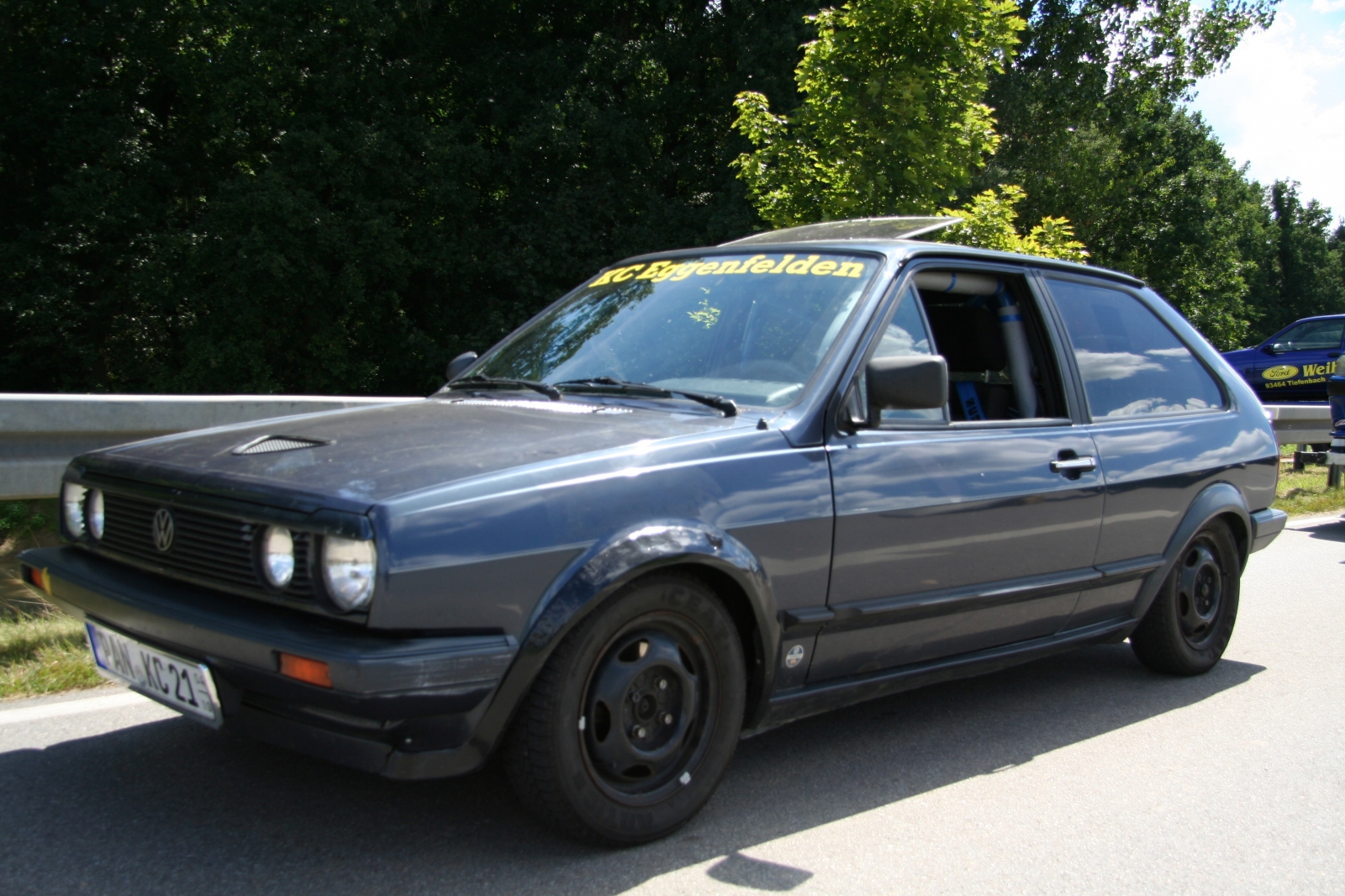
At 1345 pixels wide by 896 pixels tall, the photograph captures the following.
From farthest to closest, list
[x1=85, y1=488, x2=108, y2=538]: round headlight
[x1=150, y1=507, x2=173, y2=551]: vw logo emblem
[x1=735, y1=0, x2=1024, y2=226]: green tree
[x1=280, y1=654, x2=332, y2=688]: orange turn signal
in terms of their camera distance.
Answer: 1. [x1=735, y1=0, x2=1024, y2=226]: green tree
2. [x1=85, y1=488, x2=108, y2=538]: round headlight
3. [x1=150, y1=507, x2=173, y2=551]: vw logo emblem
4. [x1=280, y1=654, x2=332, y2=688]: orange turn signal

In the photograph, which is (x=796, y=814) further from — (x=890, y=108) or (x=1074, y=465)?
(x=890, y=108)

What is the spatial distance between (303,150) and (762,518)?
19265mm

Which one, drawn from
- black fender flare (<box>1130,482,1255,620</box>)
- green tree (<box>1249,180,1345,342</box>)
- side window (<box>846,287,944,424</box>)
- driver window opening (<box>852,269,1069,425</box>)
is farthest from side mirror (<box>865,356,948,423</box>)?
green tree (<box>1249,180,1345,342</box>)

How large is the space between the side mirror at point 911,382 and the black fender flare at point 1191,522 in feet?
5.87

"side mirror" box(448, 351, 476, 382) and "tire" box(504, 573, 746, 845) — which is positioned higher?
"side mirror" box(448, 351, 476, 382)

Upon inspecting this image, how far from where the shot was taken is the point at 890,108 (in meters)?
9.25

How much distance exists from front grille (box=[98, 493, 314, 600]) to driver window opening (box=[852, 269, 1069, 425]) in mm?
2423

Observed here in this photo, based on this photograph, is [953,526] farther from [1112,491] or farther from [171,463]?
[171,463]

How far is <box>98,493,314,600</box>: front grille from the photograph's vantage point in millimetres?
2494

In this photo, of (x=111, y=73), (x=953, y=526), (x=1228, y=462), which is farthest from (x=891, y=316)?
(x=111, y=73)

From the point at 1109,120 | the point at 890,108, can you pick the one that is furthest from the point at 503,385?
the point at 1109,120

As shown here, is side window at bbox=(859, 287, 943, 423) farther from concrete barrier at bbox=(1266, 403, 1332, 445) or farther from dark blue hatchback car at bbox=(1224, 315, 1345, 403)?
dark blue hatchback car at bbox=(1224, 315, 1345, 403)

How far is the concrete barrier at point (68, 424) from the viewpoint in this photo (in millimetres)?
4641

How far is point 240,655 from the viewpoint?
8.17ft
